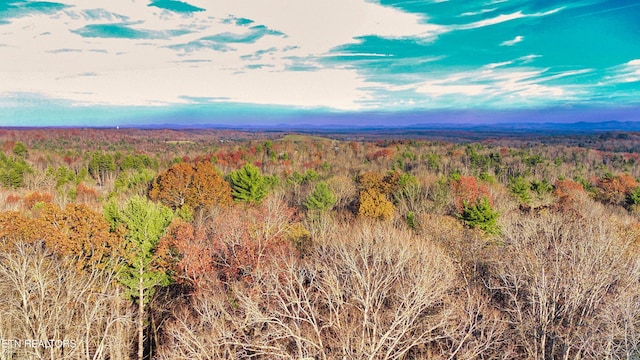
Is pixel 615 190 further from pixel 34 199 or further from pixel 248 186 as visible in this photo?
pixel 34 199

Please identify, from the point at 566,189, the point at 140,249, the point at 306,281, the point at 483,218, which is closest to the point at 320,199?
the point at 483,218

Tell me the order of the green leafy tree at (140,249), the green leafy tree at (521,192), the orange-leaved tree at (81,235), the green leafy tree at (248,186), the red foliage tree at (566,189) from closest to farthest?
1. the orange-leaved tree at (81,235)
2. the green leafy tree at (140,249)
3. the green leafy tree at (248,186)
4. the red foliage tree at (566,189)
5. the green leafy tree at (521,192)

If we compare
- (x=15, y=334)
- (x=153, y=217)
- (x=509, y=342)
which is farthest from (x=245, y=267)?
(x=509, y=342)

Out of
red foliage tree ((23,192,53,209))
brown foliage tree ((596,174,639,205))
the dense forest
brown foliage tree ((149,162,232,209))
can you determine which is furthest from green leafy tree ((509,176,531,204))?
red foliage tree ((23,192,53,209))

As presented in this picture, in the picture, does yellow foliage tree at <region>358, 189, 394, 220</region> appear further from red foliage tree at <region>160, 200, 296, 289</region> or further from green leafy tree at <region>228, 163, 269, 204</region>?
red foliage tree at <region>160, 200, 296, 289</region>

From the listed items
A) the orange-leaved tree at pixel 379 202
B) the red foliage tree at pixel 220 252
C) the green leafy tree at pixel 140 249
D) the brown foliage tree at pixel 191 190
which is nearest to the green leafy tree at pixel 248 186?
the brown foliage tree at pixel 191 190

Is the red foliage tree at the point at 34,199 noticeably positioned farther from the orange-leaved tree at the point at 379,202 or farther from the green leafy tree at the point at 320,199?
the orange-leaved tree at the point at 379,202
